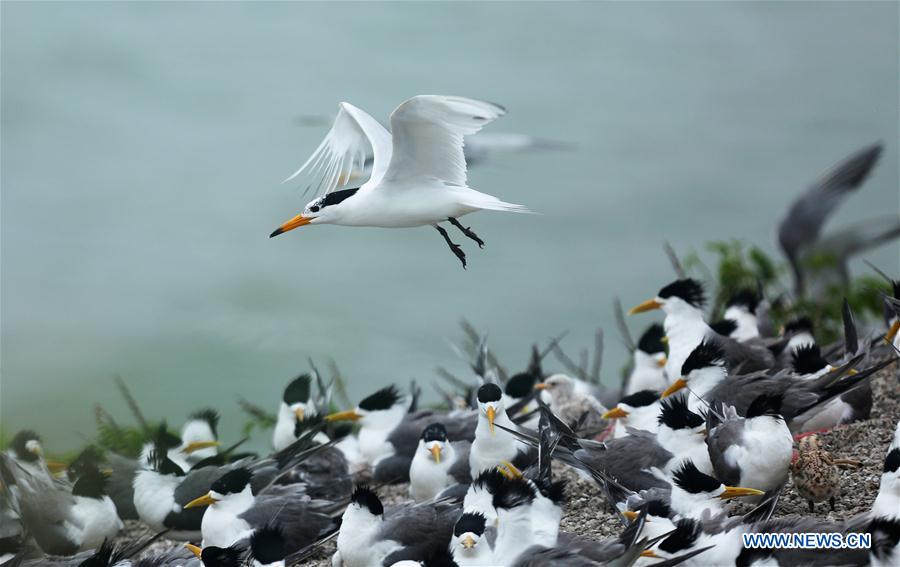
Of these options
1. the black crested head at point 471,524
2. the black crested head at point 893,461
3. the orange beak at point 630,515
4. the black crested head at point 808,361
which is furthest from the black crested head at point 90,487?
the black crested head at point 893,461

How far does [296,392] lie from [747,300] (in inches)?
111

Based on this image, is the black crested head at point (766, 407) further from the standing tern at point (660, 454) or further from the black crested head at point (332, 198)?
the black crested head at point (332, 198)

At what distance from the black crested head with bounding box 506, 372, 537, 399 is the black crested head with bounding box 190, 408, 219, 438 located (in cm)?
188

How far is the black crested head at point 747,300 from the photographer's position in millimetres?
7109

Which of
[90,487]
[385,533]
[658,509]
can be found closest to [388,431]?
[90,487]

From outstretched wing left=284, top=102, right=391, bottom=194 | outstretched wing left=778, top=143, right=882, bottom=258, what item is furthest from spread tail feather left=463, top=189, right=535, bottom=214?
outstretched wing left=778, top=143, right=882, bottom=258

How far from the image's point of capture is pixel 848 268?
9.60m

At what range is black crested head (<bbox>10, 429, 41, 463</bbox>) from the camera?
6.38 meters

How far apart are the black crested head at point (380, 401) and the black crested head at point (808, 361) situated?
89.4 inches

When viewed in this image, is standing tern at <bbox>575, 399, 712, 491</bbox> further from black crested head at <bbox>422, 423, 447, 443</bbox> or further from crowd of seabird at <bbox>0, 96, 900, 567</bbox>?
black crested head at <bbox>422, 423, 447, 443</bbox>

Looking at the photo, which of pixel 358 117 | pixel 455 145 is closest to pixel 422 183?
pixel 455 145

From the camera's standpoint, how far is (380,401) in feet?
21.3

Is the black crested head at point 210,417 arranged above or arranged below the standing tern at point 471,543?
below

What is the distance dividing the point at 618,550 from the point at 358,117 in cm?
225
